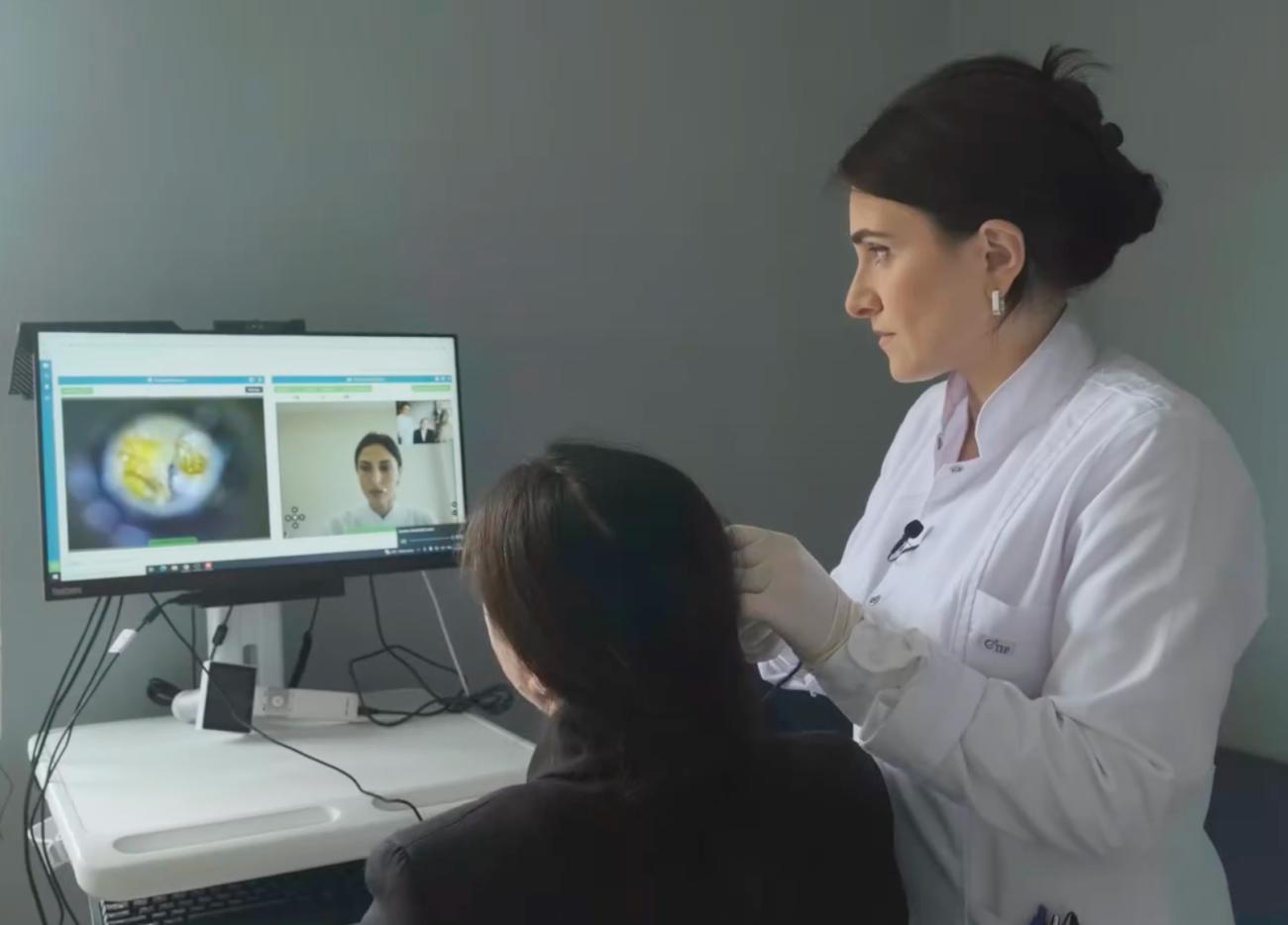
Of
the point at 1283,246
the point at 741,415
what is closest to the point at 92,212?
the point at 741,415

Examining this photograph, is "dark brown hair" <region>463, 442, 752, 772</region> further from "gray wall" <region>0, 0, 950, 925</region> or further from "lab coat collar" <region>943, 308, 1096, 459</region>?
"gray wall" <region>0, 0, 950, 925</region>

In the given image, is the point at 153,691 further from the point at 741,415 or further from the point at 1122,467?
the point at 1122,467

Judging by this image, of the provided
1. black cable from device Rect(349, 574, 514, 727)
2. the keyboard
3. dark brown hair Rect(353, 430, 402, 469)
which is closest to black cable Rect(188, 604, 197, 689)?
black cable from device Rect(349, 574, 514, 727)

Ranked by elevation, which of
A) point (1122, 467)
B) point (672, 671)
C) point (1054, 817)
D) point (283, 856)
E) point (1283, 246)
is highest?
point (1283, 246)

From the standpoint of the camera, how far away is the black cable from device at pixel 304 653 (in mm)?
1844

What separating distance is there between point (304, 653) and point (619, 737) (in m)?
1.09

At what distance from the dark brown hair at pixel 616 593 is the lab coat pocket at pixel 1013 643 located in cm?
24

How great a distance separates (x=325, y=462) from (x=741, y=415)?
0.87 metres

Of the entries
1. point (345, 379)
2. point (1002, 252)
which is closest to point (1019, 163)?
point (1002, 252)

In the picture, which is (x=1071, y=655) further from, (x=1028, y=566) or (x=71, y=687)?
(x=71, y=687)

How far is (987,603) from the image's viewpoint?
1.04m

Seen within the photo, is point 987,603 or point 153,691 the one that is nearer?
point 987,603

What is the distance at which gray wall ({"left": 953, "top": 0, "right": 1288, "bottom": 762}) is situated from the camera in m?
2.03

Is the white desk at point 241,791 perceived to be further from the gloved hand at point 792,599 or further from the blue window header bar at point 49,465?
the gloved hand at point 792,599
